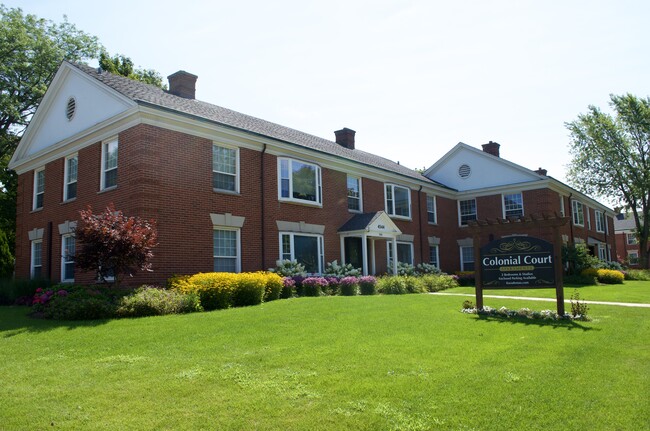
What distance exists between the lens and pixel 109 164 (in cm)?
1689

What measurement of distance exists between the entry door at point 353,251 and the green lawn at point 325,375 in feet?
39.8

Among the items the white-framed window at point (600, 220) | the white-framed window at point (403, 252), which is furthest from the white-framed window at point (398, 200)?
the white-framed window at point (600, 220)

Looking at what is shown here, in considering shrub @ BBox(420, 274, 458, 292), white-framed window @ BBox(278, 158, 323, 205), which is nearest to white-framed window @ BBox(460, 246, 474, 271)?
shrub @ BBox(420, 274, 458, 292)

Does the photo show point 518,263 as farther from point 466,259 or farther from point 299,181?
point 466,259

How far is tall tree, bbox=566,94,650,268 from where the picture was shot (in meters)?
40.8

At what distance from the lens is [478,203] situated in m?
32.6

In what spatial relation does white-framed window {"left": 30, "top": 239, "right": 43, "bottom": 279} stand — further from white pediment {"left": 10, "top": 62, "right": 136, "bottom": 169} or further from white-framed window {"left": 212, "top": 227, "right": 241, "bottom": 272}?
white-framed window {"left": 212, "top": 227, "right": 241, "bottom": 272}

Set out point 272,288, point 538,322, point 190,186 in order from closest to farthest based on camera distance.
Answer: point 538,322, point 272,288, point 190,186

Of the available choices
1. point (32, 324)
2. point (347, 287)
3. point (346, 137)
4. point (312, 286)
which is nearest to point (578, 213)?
point (346, 137)

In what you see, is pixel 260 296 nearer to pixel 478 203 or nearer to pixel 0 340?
pixel 0 340

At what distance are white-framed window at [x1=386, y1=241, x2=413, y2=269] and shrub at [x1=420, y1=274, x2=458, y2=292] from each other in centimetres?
259

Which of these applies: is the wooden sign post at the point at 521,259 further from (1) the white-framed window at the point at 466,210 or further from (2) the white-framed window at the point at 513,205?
(1) the white-framed window at the point at 466,210

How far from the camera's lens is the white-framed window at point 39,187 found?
20641 mm

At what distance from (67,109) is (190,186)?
7245 mm
